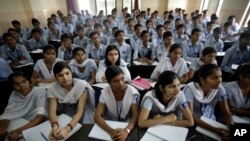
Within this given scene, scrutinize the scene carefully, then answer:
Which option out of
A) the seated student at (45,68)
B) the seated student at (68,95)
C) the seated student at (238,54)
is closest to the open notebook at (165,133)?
the seated student at (68,95)

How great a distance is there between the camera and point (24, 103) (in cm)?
194

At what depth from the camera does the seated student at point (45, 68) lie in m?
2.85

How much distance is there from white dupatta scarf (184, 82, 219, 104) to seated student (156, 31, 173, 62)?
77.7 inches

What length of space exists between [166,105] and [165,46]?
7.93ft

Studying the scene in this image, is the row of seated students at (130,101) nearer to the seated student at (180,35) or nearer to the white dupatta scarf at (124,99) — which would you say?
the white dupatta scarf at (124,99)

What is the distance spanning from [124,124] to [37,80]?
2.00 metres

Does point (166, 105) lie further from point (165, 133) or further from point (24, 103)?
point (24, 103)

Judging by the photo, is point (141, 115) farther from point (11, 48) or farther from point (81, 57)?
point (11, 48)

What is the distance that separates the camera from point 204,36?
5516mm

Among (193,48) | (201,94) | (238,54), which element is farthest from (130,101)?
(193,48)

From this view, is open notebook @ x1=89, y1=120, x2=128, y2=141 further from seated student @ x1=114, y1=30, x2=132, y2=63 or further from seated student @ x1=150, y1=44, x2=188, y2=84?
seated student @ x1=114, y1=30, x2=132, y2=63

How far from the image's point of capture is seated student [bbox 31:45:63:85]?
112 inches

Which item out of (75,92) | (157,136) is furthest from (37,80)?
(157,136)

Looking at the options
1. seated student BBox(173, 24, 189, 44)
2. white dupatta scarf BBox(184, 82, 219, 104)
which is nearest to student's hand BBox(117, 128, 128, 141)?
white dupatta scarf BBox(184, 82, 219, 104)
